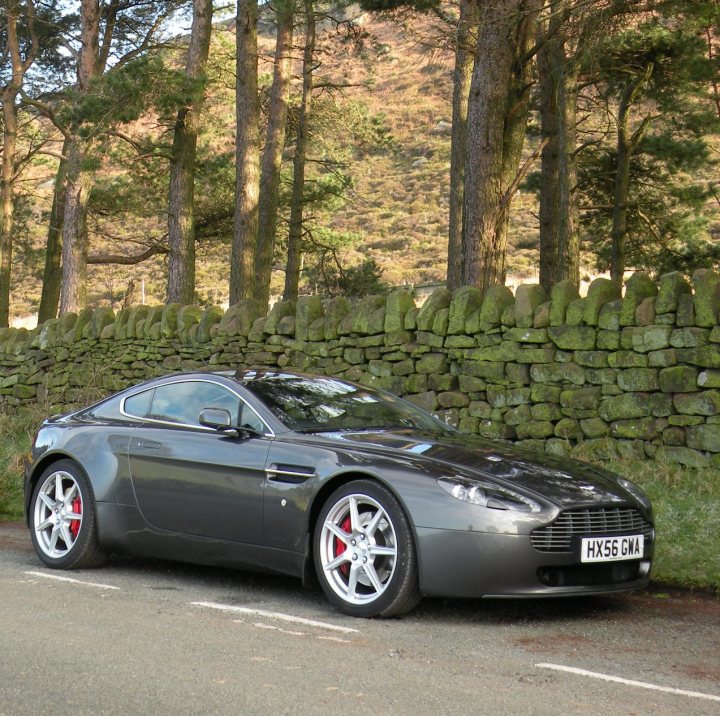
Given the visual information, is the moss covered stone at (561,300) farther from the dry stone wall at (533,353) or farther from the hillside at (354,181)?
the hillside at (354,181)

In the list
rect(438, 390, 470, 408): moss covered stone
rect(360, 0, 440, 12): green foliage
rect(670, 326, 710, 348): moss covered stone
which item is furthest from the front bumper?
rect(360, 0, 440, 12): green foliage

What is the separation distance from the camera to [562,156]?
19281 mm

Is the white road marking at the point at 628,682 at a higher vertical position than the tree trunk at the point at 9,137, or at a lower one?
lower

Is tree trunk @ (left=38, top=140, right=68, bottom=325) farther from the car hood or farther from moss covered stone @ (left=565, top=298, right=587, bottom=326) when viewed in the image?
the car hood

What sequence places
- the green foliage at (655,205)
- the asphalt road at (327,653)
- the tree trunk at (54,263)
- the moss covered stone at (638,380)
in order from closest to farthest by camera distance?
the asphalt road at (327,653)
the moss covered stone at (638,380)
the green foliage at (655,205)
the tree trunk at (54,263)

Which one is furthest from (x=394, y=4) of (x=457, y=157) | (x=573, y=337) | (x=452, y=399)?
(x=573, y=337)

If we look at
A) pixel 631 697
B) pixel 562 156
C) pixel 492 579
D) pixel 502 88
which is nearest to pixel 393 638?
pixel 492 579

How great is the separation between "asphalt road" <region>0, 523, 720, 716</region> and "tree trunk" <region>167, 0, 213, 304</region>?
1513cm

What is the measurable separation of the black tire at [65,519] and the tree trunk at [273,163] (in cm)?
1560

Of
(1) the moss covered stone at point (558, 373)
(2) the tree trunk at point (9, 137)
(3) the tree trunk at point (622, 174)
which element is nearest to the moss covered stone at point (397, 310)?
(1) the moss covered stone at point (558, 373)

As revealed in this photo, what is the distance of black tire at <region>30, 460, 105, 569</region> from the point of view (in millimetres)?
7730

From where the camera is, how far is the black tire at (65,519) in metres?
7.73

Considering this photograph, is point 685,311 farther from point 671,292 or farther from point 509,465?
point 509,465

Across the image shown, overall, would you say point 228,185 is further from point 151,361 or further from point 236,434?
point 236,434
